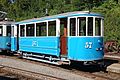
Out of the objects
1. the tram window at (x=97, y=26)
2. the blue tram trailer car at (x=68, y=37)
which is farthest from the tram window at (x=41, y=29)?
the tram window at (x=97, y=26)

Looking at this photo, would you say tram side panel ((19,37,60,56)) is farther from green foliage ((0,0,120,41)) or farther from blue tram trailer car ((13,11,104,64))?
green foliage ((0,0,120,41))

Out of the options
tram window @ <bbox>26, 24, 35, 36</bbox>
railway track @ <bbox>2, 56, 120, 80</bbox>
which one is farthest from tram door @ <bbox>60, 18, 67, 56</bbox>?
tram window @ <bbox>26, 24, 35, 36</bbox>

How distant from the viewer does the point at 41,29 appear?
60.4 feet

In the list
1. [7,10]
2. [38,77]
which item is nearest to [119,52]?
[38,77]

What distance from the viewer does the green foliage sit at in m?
30.5

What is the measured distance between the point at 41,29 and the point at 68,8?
1354 inches

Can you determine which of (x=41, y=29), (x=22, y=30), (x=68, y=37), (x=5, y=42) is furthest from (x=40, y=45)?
(x=5, y=42)

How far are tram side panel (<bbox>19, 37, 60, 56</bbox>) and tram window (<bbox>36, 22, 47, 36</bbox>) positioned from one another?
11.6 inches

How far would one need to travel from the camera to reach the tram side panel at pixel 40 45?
55.1 feet

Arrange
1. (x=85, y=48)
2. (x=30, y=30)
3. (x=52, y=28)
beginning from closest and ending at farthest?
(x=85, y=48), (x=52, y=28), (x=30, y=30)

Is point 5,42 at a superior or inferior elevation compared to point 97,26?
inferior

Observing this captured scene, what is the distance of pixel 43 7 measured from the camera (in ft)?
219

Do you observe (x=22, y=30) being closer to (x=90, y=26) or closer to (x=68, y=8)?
(x=90, y=26)

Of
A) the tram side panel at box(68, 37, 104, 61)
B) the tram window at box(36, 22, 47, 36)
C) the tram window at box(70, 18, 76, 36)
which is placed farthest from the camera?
the tram window at box(36, 22, 47, 36)
